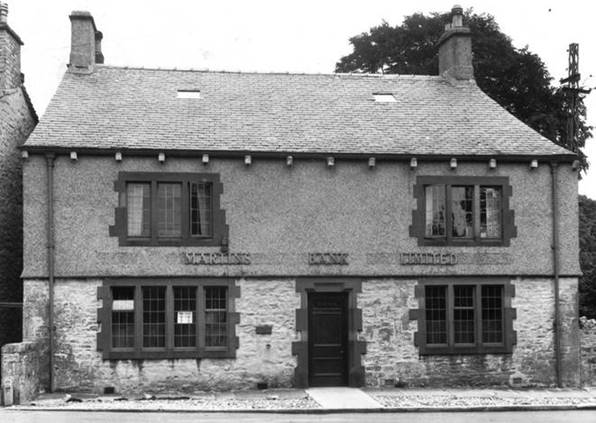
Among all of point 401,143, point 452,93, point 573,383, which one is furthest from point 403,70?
point 573,383

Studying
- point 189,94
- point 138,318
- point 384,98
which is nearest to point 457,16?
point 384,98

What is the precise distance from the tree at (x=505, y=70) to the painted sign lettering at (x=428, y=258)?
17.1 metres

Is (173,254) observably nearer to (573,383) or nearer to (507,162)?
(507,162)

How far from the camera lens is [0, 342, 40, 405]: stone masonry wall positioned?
17844 mm

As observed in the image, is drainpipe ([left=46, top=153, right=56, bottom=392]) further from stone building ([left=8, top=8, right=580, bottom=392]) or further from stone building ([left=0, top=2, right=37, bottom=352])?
stone building ([left=0, top=2, right=37, bottom=352])

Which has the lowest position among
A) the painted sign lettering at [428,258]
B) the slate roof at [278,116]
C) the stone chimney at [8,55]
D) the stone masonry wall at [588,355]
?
the stone masonry wall at [588,355]

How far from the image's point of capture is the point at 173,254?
67.8ft

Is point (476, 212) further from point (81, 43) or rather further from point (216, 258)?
point (81, 43)

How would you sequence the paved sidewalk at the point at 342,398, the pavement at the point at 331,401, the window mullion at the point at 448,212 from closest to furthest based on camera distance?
the pavement at the point at 331,401 < the paved sidewalk at the point at 342,398 < the window mullion at the point at 448,212

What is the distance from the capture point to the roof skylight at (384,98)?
24.4 metres

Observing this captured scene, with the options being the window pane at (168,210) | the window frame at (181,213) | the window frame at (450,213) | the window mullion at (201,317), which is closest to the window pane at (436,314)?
the window frame at (450,213)

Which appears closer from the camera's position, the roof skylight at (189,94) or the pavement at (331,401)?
the pavement at (331,401)

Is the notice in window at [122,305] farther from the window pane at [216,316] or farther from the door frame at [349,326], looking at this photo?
the door frame at [349,326]

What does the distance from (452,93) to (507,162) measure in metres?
3.96
